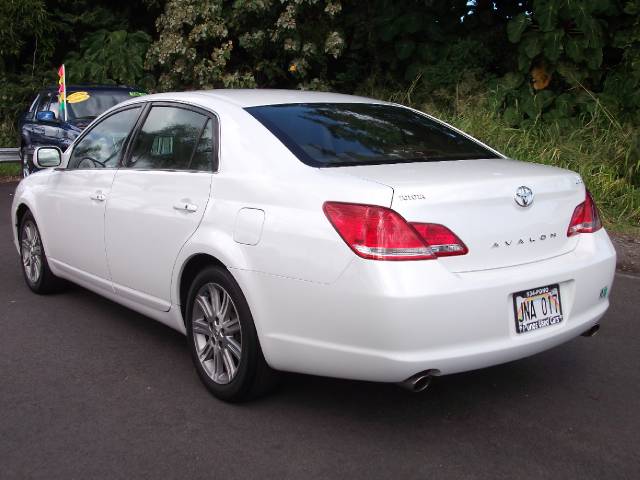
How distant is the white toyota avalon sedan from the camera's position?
337 centimetres

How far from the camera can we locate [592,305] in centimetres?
395

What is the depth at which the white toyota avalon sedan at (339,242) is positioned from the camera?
3371 millimetres

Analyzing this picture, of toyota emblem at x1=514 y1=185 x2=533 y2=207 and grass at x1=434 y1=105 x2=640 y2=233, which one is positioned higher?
toyota emblem at x1=514 y1=185 x2=533 y2=207

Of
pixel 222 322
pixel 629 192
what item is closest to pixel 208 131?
pixel 222 322

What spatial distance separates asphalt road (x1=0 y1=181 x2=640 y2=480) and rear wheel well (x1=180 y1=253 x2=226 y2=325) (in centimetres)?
46

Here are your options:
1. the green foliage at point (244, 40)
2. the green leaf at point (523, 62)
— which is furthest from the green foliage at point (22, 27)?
the green leaf at point (523, 62)

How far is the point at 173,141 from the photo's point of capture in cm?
467

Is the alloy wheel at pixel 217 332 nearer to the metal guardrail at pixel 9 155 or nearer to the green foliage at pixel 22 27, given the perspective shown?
the metal guardrail at pixel 9 155

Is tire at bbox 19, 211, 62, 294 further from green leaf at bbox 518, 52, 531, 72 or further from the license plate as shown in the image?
green leaf at bbox 518, 52, 531, 72

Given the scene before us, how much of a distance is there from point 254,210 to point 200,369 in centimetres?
99

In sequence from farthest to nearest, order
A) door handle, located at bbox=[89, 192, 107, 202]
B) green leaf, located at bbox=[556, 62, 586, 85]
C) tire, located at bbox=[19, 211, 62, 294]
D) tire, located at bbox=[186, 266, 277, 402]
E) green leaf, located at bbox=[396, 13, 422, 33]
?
1. green leaf, located at bbox=[396, 13, 422, 33]
2. green leaf, located at bbox=[556, 62, 586, 85]
3. tire, located at bbox=[19, 211, 62, 294]
4. door handle, located at bbox=[89, 192, 107, 202]
5. tire, located at bbox=[186, 266, 277, 402]

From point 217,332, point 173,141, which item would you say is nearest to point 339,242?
point 217,332

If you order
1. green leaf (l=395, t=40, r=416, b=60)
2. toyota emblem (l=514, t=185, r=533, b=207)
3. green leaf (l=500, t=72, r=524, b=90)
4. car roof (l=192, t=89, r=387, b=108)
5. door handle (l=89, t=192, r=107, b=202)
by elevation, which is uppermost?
car roof (l=192, t=89, r=387, b=108)

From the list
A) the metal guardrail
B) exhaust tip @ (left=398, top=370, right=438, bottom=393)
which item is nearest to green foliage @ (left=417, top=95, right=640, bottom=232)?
exhaust tip @ (left=398, top=370, right=438, bottom=393)
